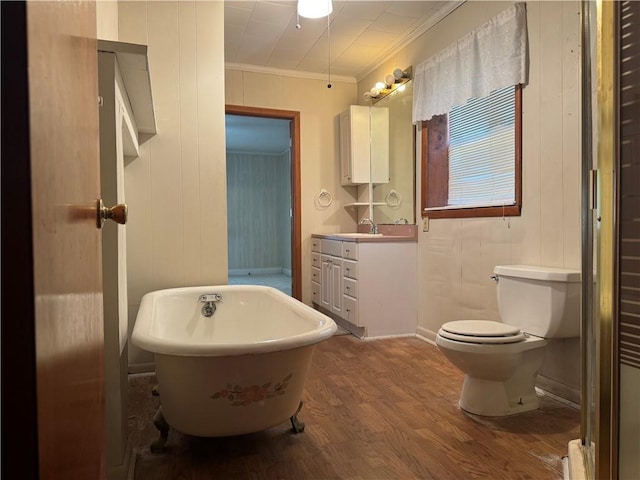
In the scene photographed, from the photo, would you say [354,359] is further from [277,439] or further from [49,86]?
[49,86]

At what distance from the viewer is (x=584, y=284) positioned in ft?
4.77

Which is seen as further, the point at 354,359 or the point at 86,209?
the point at 354,359

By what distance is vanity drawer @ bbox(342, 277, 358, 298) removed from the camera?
3670 millimetres

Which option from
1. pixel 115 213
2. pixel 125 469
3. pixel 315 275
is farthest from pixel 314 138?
pixel 115 213

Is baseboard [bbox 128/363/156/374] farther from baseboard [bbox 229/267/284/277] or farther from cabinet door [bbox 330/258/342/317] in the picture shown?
baseboard [bbox 229/267/284/277]

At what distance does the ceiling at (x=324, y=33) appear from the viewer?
10.9 feet

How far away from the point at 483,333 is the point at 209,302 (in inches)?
62.3

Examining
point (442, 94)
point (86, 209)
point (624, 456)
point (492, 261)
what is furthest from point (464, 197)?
point (86, 209)

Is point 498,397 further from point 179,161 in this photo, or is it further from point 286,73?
point 286,73

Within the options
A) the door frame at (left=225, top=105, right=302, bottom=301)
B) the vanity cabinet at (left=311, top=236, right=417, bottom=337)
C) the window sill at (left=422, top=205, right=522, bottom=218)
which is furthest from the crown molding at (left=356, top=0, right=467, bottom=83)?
the vanity cabinet at (left=311, top=236, right=417, bottom=337)

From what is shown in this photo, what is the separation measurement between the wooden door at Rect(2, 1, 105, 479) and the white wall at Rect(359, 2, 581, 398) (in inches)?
90.8

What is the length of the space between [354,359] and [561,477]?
64.8 inches

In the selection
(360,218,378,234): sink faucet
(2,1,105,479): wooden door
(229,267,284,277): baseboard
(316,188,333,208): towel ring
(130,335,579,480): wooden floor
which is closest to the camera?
(2,1,105,479): wooden door

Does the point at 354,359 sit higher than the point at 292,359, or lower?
lower
